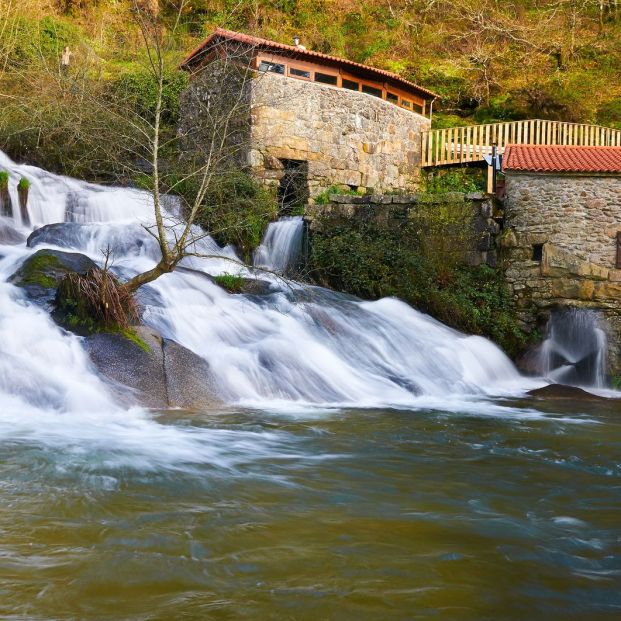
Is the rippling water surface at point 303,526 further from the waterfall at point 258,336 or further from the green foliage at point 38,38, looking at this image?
the green foliage at point 38,38

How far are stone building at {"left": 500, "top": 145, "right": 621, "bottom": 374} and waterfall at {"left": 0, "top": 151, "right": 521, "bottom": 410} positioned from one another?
6.09 feet

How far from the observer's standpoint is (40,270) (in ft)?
32.7

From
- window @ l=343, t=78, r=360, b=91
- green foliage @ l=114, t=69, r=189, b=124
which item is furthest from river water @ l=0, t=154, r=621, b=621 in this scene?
window @ l=343, t=78, r=360, b=91

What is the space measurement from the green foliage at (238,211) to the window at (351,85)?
5.02 m

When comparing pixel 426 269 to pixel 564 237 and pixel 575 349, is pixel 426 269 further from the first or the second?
pixel 575 349

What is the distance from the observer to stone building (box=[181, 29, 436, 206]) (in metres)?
18.8

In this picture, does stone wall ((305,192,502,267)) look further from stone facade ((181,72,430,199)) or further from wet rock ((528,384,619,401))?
wet rock ((528,384,619,401))

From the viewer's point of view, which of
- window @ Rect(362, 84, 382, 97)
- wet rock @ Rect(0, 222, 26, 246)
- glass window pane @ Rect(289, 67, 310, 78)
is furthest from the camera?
window @ Rect(362, 84, 382, 97)

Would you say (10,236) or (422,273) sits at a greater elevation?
(10,236)

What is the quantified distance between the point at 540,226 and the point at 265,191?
23.2 ft

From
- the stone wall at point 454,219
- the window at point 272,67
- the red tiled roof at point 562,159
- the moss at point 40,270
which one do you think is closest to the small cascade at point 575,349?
the stone wall at point 454,219

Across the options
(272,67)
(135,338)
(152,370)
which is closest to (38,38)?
(272,67)

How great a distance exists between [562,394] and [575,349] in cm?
312

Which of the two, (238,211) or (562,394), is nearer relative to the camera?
(562,394)
